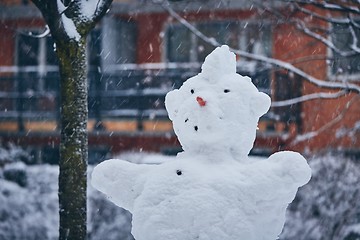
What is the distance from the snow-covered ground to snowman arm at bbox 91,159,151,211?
4.02 m

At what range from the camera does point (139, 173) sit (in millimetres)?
5133

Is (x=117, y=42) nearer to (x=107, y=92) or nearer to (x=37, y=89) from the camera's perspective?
(x=37, y=89)

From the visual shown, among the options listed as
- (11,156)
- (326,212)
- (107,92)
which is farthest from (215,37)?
(326,212)

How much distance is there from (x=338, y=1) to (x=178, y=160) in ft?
18.6

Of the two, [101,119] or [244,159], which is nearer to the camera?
[244,159]

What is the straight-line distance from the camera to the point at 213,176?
484 centimetres

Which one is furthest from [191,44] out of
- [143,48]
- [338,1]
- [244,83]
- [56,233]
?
[244,83]

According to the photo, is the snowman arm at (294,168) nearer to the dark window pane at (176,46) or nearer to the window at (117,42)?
the window at (117,42)

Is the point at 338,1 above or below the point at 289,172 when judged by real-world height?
above

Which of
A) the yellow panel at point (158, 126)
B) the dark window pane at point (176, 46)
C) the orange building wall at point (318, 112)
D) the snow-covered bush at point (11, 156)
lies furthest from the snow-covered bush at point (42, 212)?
→ the dark window pane at point (176, 46)

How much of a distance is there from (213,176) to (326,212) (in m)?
4.67

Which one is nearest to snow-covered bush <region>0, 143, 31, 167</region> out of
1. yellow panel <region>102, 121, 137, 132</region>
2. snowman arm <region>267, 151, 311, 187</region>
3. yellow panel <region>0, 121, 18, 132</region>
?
yellow panel <region>102, 121, 137, 132</region>

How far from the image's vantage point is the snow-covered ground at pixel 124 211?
9.12 m

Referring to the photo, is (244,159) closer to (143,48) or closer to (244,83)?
(244,83)
